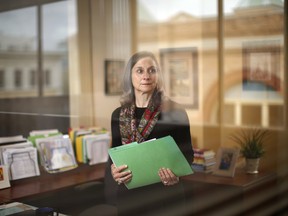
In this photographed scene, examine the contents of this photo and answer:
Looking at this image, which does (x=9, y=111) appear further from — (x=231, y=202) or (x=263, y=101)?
(x=263, y=101)

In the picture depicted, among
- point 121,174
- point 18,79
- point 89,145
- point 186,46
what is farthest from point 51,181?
point 186,46

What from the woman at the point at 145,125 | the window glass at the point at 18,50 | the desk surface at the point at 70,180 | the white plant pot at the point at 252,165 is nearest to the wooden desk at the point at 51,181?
the desk surface at the point at 70,180

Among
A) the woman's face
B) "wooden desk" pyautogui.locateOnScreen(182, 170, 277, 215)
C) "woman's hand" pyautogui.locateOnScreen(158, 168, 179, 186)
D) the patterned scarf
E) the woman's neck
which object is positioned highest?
the woman's face

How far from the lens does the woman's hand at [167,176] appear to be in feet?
4.49

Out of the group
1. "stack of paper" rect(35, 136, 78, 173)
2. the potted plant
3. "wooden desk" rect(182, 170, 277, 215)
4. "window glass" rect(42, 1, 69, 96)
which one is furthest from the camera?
the potted plant

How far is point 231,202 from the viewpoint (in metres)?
1.91

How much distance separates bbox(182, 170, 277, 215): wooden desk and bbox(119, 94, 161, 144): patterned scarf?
399 millimetres

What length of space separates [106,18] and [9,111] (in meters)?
0.49

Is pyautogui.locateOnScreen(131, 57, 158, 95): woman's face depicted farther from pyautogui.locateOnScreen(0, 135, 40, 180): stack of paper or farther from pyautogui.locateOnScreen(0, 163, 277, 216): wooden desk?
pyautogui.locateOnScreen(0, 135, 40, 180): stack of paper

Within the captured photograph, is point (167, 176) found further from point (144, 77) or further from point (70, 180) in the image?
point (70, 180)

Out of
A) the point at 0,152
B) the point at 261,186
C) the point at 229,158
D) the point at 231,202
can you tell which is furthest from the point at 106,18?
the point at 261,186

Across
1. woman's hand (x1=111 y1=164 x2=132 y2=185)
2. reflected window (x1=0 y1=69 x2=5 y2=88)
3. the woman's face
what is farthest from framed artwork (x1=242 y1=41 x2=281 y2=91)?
reflected window (x1=0 y1=69 x2=5 y2=88)

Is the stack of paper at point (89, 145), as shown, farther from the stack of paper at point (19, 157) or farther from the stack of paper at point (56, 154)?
the stack of paper at point (19, 157)

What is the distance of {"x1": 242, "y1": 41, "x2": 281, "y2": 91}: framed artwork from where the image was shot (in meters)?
2.21
